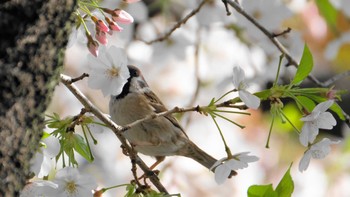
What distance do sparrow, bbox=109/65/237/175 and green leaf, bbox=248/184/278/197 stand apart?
68 centimetres

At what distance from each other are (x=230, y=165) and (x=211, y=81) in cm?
178

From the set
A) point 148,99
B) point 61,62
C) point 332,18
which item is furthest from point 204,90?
point 61,62

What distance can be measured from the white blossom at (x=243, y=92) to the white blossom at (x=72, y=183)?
0.25 meters

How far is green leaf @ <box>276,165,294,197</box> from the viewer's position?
1142 mm

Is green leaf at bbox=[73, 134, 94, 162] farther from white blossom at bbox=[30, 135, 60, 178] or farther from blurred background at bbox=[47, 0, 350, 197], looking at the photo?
blurred background at bbox=[47, 0, 350, 197]

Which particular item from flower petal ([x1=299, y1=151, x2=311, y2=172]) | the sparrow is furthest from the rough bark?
the sparrow

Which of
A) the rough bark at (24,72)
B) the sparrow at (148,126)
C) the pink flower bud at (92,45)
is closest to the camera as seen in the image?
the rough bark at (24,72)

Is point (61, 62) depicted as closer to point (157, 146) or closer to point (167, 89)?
point (157, 146)

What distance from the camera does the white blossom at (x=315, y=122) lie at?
1.12 m

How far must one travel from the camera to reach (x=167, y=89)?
319 cm

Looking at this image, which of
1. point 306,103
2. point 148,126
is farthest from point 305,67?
point 148,126

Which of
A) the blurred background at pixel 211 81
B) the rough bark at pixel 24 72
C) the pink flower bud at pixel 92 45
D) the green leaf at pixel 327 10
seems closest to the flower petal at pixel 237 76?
the pink flower bud at pixel 92 45

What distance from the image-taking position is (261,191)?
Result: 1151mm

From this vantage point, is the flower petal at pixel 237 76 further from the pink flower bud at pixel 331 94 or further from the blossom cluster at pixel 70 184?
the blossom cluster at pixel 70 184
